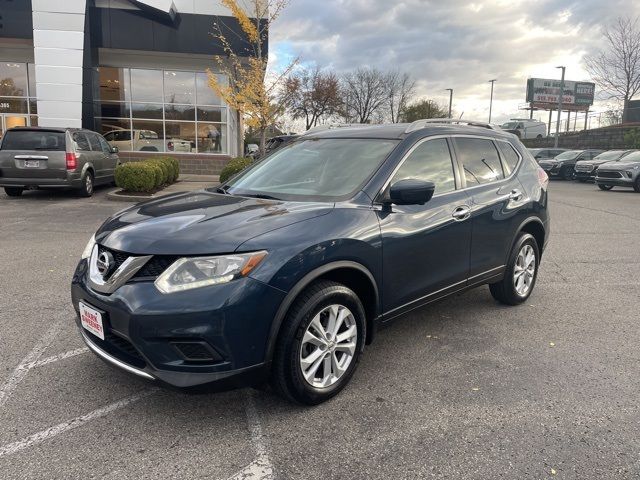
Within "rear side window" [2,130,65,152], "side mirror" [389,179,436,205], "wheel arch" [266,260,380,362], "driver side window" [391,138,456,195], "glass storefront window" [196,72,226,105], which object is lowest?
"wheel arch" [266,260,380,362]

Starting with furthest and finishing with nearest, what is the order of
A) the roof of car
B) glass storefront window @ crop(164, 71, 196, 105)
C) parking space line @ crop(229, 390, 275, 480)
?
glass storefront window @ crop(164, 71, 196, 105), the roof of car, parking space line @ crop(229, 390, 275, 480)

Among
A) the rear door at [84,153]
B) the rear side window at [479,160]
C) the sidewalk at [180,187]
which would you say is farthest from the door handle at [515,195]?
the rear door at [84,153]

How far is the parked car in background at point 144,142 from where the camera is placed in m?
20.9

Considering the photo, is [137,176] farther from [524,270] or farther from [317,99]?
[317,99]

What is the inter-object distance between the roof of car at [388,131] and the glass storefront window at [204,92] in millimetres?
18219

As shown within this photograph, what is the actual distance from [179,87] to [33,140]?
34.7ft

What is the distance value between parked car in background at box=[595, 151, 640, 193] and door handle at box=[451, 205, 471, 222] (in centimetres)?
1777

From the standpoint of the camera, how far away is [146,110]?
21172mm

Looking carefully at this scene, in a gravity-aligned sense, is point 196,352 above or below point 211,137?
below

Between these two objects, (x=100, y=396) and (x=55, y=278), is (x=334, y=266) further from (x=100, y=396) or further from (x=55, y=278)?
(x=55, y=278)

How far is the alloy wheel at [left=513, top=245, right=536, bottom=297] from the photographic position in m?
4.90

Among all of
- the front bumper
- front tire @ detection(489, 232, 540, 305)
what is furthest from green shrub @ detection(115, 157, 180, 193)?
the front bumper

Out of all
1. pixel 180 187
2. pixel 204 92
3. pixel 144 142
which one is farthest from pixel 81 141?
pixel 204 92

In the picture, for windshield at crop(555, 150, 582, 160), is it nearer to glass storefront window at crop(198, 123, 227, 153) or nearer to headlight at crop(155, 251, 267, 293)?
glass storefront window at crop(198, 123, 227, 153)
